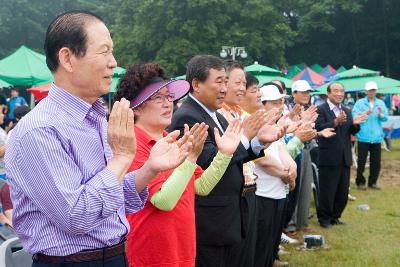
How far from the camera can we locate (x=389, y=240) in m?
6.16

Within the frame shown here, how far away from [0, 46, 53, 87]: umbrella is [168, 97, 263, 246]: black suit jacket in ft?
25.5

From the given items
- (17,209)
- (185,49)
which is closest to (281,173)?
(17,209)

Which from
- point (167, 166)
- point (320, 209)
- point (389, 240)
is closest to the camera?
point (167, 166)

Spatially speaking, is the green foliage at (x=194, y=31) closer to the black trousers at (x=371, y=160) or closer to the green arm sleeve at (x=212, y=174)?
the black trousers at (x=371, y=160)

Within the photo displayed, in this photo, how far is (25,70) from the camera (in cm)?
1079

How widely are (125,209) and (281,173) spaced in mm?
2414

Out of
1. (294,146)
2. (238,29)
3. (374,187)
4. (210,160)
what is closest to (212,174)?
(210,160)

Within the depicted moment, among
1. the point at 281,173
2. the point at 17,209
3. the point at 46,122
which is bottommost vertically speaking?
the point at 281,173

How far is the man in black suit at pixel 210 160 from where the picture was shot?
3.10 metres

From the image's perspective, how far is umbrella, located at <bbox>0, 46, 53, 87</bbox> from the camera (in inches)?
416

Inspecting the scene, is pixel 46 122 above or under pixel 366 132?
above

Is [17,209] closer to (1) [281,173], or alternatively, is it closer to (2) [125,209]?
(2) [125,209]

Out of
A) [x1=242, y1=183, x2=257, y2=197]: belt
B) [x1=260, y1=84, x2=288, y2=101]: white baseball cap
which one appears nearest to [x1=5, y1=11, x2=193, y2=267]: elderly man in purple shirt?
[x1=242, y1=183, x2=257, y2=197]: belt

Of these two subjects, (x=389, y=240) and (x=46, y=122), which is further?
(x=389, y=240)
